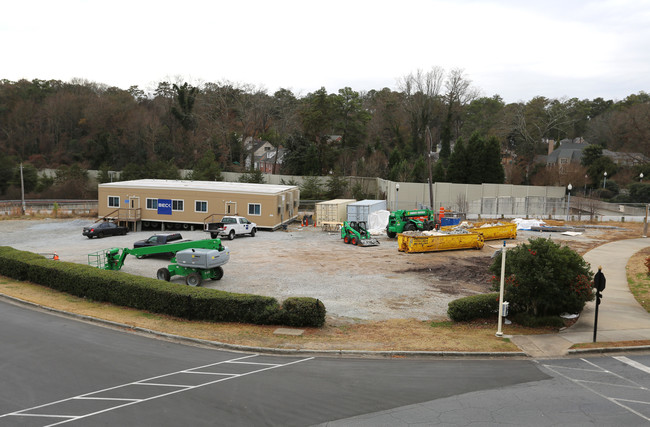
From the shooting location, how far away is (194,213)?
43344 millimetres

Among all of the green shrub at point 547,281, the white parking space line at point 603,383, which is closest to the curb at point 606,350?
the white parking space line at point 603,383

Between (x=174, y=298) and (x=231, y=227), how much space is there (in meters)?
19.9

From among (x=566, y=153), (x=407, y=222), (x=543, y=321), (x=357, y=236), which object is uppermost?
(x=566, y=153)

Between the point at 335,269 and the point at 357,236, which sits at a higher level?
the point at 357,236

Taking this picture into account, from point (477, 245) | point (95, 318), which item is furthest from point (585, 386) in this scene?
point (477, 245)

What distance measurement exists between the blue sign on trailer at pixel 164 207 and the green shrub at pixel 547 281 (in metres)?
33.5

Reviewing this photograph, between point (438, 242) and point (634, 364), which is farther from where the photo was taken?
point (438, 242)

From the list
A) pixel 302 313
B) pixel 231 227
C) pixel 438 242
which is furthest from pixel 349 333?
pixel 231 227

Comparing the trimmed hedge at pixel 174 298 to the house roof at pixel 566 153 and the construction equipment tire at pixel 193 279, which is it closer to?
the construction equipment tire at pixel 193 279

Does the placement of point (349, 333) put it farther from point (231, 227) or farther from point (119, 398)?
point (231, 227)

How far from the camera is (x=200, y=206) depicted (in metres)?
43.2

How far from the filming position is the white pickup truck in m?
37.0

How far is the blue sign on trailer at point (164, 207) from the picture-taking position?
144 ft

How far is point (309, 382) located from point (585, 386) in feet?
22.2
